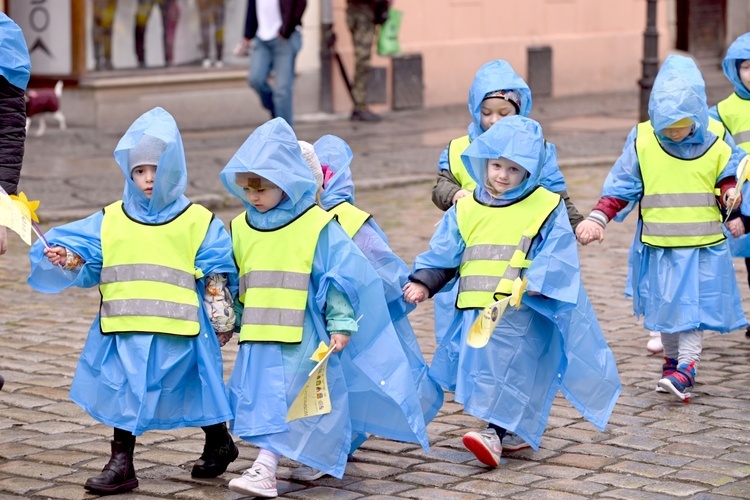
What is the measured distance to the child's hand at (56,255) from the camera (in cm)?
516

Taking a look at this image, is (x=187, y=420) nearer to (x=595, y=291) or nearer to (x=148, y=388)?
(x=148, y=388)

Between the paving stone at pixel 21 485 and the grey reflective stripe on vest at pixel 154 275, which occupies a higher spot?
the grey reflective stripe on vest at pixel 154 275

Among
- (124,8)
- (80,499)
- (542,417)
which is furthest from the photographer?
(124,8)

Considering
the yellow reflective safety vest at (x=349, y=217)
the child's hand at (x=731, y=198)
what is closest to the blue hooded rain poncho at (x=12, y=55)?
the yellow reflective safety vest at (x=349, y=217)

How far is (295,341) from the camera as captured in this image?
5.20 m

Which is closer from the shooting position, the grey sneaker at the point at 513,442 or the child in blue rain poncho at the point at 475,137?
the grey sneaker at the point at 513,442

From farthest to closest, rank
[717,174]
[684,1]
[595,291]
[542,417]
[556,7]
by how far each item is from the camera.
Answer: [684,1] → [556,7] → [595,291] → [717,174] → [542,417]

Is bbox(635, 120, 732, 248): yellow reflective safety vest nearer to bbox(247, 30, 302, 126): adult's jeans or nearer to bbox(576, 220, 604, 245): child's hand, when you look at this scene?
bbox(576, 220, 604, 245): child's hand

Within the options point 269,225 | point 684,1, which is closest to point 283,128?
point 269,225

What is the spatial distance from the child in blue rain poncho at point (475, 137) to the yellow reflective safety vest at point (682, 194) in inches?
20.2

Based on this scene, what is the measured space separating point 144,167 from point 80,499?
1149 mm

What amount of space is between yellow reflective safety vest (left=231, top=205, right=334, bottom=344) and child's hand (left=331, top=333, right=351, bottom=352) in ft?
0.38

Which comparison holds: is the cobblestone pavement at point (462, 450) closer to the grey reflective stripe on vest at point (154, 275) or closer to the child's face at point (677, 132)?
the grey reflective stripe on vest at point (154, 275)

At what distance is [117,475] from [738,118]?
395 cm
